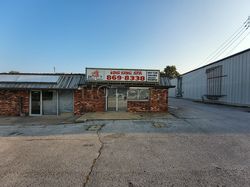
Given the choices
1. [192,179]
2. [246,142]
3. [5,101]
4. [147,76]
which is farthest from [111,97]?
[192,179]

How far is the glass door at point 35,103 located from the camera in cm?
1271

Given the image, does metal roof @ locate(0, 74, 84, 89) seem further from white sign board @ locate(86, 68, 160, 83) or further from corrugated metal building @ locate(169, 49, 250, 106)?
corrugated metal building @ locate(169, 49, 250, 106)

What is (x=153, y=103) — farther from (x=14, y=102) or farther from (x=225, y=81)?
(x=225, y=81)

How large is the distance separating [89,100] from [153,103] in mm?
5437

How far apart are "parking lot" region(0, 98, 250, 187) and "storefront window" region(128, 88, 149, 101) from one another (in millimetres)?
6670

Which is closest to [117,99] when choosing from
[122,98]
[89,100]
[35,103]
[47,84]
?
[122,98]

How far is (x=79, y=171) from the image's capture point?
3.67 metres

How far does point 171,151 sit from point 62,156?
10.8 feet

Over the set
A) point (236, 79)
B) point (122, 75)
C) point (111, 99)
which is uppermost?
point (236, 79)

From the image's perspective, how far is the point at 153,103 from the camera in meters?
13.4

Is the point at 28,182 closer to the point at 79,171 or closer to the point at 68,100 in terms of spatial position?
the point at 79,171

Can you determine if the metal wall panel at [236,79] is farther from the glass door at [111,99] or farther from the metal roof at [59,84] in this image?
the glass door at [111,99]

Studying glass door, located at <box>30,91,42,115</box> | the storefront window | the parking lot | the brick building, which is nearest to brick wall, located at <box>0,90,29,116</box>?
the brick building

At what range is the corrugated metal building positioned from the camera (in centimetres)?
1773
